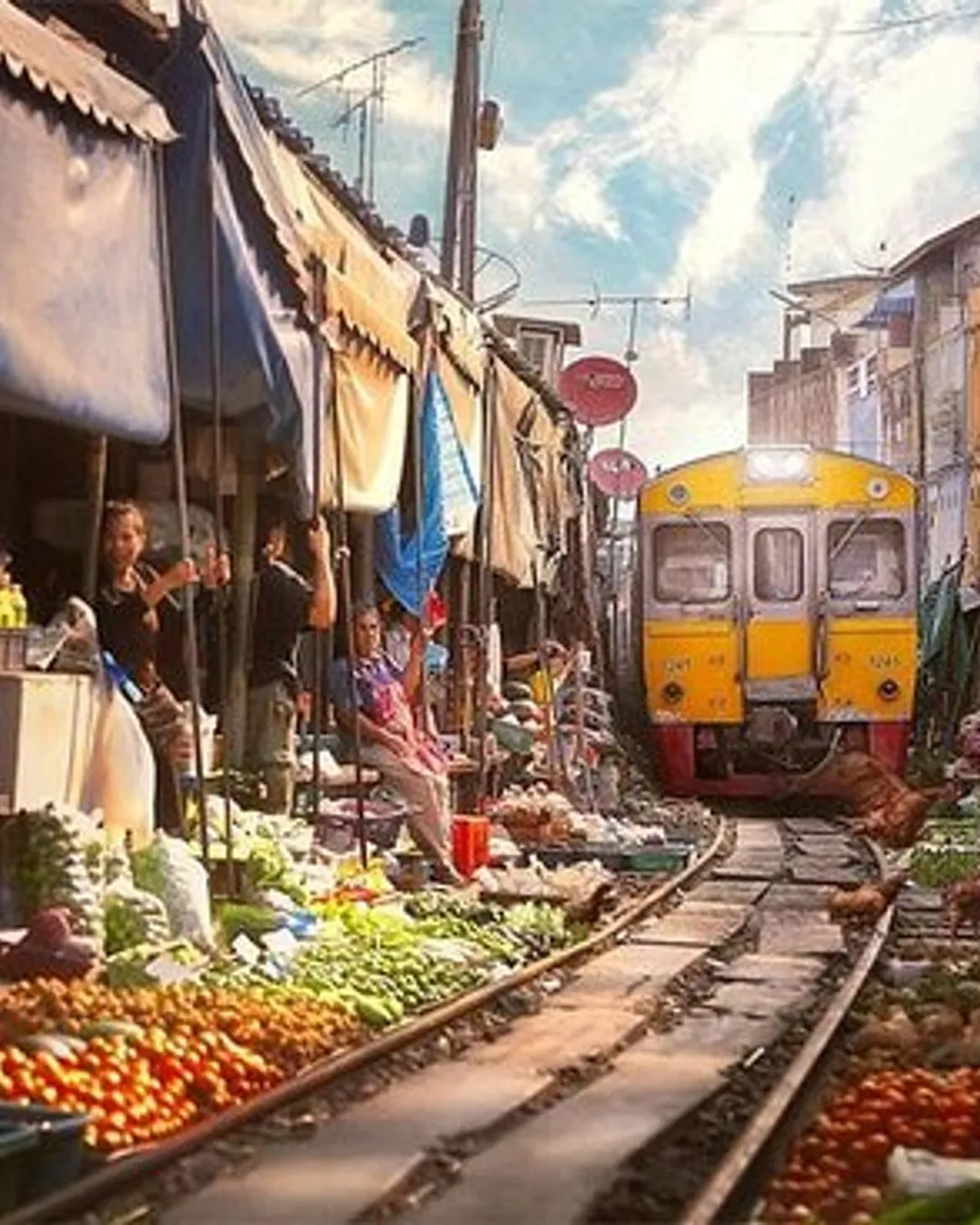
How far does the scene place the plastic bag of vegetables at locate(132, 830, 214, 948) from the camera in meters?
7.92

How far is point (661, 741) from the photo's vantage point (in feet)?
67.5

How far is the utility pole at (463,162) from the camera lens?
19266mm

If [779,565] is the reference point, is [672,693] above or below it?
below

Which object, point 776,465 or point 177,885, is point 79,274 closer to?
point 177,885

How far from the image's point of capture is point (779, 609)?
2028cm

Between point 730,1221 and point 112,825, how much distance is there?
12.8 ft

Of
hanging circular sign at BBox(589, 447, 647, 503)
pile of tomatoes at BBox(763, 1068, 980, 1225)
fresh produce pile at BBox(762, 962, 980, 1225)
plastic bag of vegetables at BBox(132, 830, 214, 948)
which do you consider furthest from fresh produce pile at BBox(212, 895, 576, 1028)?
hanging circular sign at BBox(589, 447, 647, 503)

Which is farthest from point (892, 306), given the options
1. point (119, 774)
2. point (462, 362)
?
point (119, 774)

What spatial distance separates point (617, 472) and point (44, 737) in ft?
60.8

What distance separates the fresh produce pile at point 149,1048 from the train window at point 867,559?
13628 mm

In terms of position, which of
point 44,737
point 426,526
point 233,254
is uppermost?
point 233,254

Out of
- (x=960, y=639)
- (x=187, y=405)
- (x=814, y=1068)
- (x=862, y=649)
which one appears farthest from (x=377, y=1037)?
(x=960, y=639)

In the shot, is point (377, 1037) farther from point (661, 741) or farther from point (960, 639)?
point (960, 639)

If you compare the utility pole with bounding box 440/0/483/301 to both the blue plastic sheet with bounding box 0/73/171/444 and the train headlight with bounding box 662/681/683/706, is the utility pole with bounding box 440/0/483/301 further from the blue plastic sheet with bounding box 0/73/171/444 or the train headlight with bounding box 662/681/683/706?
the blue plastic sheet with bounding box 0/73/171/444
